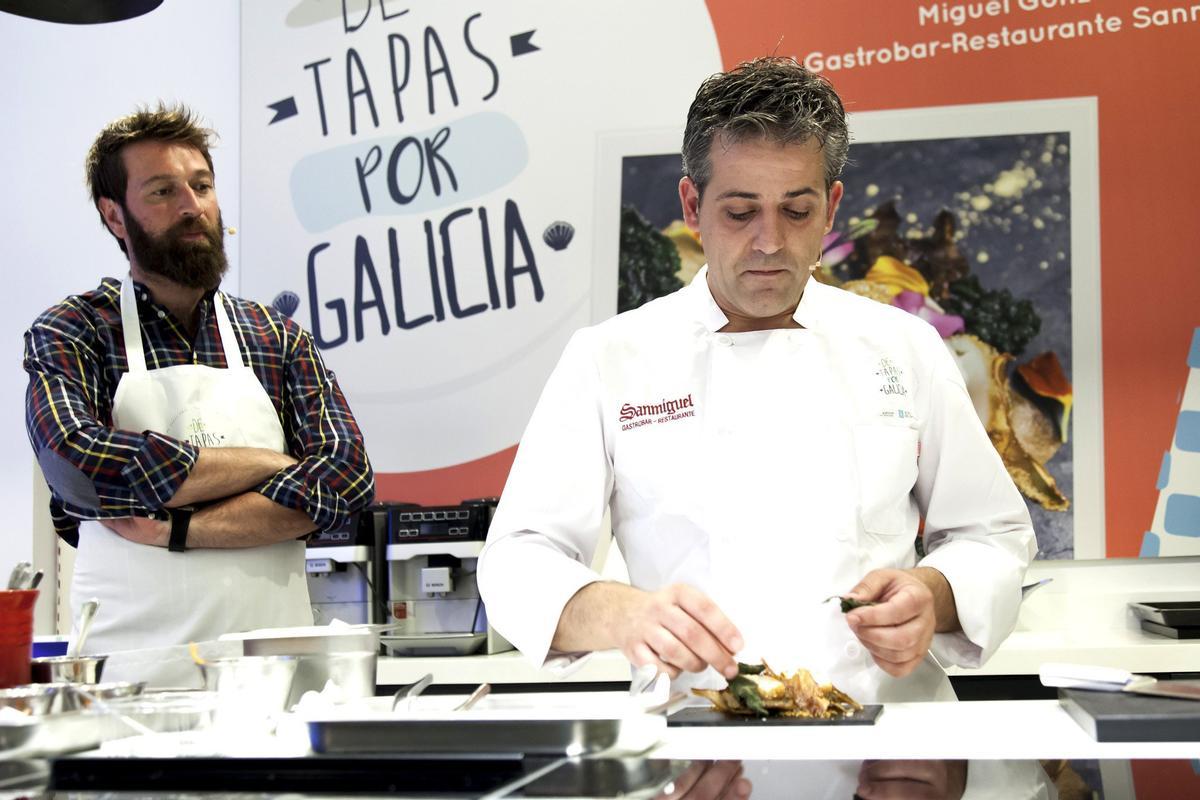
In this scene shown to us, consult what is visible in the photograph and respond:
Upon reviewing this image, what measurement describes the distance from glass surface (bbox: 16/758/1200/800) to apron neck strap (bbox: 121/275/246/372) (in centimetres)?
152

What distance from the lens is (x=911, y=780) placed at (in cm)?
93

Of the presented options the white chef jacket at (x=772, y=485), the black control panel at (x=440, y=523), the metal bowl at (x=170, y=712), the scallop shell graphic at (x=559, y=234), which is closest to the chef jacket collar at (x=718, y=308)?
the white chef jacket at (x=772, y=485)

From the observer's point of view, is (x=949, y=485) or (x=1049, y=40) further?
(x=1049, y=40)

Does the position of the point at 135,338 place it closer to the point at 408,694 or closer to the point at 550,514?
the point at 550,514

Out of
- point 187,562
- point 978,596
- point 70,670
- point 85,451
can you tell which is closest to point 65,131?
point 85,451

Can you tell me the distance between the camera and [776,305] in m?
1.76

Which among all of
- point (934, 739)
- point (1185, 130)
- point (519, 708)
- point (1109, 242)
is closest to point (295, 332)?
point (519, 708)

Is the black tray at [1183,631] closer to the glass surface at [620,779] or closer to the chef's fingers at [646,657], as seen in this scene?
the chef's fingers at [646,657]

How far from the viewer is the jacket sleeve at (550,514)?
164 cm

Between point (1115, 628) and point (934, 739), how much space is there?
254cm

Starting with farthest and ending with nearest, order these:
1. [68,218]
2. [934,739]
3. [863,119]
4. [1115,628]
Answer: [68,218] < [863,119] < [1115,628] < [934,739]

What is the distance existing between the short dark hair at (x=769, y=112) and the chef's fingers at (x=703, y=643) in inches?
27.4

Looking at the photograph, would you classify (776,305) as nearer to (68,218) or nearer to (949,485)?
(949,485)

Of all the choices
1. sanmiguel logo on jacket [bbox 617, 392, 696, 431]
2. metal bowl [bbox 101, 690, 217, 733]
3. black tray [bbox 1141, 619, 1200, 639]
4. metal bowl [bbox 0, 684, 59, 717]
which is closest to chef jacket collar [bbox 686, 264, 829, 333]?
sanmiguel logo on jacket [bbox 617, 392, 696, 431]
